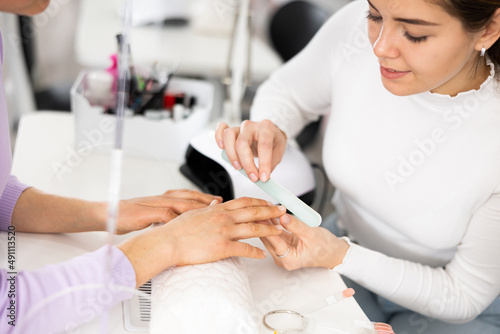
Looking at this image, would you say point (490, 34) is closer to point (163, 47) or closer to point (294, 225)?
point (294, 225)

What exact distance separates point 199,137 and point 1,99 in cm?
40

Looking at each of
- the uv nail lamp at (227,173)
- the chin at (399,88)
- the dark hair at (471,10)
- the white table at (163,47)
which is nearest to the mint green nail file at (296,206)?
the uv nail lamp at (227,173)

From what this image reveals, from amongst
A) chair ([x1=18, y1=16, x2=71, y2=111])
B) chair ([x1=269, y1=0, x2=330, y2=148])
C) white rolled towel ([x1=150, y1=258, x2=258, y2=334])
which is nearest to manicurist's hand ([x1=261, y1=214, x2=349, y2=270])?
white rolled towel ([x1=150, y1=258, x2=258, y2=334])

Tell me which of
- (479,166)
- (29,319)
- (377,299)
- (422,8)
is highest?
(422,8)

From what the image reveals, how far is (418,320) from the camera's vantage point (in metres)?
0.98

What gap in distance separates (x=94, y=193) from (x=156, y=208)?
0.63 ft

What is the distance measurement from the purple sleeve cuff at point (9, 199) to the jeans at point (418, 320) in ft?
2.03

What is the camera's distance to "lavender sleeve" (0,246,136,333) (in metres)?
0.63

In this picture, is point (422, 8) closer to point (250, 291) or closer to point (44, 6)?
point (250, 291)

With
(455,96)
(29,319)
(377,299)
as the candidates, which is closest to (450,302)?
(377,299)

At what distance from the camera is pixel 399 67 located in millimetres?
804

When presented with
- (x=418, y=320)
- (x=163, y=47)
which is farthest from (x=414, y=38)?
(x=163, y=47)

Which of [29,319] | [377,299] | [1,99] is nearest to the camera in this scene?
[29,319]

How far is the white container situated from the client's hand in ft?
0.84
